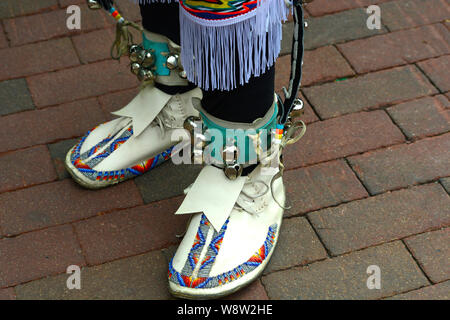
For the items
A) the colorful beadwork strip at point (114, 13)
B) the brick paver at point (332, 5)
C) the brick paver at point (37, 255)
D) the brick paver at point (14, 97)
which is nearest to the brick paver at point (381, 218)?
the brick paver at point (37, 255)

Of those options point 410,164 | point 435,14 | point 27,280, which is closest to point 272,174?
point 410,164

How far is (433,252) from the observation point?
5.23ft

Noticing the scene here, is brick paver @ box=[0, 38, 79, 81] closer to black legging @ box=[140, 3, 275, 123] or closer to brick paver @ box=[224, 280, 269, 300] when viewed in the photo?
black legging @ box=[140, 3, 275, 123]

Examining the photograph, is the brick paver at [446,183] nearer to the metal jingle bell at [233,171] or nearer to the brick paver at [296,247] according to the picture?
the brick paver at [296,247]

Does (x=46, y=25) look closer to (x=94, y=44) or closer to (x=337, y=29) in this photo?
(x=94, y=44)

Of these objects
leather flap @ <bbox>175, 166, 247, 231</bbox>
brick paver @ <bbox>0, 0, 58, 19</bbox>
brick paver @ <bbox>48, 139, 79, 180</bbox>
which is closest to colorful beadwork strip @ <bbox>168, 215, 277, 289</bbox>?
leather flap @ <bbox>175, 166, 247, 231</bbox>

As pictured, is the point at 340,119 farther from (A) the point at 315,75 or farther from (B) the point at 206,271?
(B) the point at 206,271

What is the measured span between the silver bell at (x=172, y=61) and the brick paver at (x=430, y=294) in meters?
0.74

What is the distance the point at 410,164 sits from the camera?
1.81 m

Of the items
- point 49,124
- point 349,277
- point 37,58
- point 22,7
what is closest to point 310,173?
point 349,277

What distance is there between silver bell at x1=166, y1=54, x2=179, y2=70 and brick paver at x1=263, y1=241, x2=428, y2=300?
0.55 metres

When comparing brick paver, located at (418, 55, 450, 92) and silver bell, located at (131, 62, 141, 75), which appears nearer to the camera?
silver bell, located at (131, 62, 141, 75)

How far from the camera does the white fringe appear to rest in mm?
1216

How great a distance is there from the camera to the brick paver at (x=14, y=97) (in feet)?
6.67
